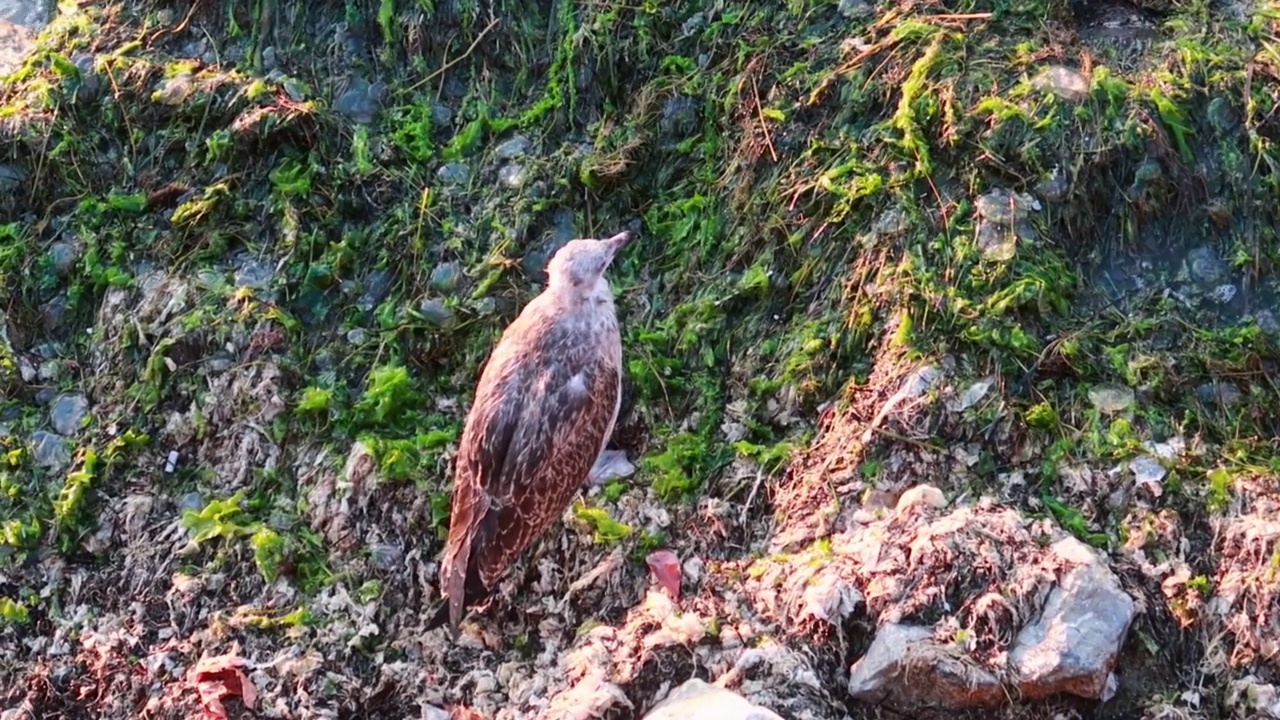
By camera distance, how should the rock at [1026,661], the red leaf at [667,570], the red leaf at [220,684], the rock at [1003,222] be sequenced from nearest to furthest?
the rock at [1026,661] → the red leaf at [220,684] → the red leaf at [667,570] → the rock at [1003,222]

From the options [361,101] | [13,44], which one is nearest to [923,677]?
[361,101]

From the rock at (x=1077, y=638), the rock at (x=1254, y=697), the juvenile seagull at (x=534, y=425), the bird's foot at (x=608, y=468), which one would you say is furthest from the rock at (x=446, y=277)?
the rock at (x=1254, y=697)

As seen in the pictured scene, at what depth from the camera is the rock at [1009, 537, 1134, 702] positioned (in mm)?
3855

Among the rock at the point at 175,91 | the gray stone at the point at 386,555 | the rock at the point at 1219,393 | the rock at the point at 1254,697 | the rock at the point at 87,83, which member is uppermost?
the rock at the point at 87,83

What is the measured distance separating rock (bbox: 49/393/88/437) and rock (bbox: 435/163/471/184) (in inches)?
76.4

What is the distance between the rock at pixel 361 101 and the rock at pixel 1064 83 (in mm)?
3198

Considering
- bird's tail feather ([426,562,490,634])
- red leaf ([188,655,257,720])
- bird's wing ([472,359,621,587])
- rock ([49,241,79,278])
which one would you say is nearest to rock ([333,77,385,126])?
rock ([49,241,79,278])

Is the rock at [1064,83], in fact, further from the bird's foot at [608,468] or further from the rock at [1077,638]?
the bird's foot at [608,468]

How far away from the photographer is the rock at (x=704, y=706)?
376 centimetres

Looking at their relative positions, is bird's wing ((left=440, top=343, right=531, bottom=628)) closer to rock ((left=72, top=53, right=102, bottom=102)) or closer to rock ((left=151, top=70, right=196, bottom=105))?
rock ((left=151, top=70, right=196, bottom=105))

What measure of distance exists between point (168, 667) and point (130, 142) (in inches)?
112

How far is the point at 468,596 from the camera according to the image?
181 inches

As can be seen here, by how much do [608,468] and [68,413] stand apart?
8.16 ft

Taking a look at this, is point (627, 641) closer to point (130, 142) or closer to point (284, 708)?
→ point (284, 708)
